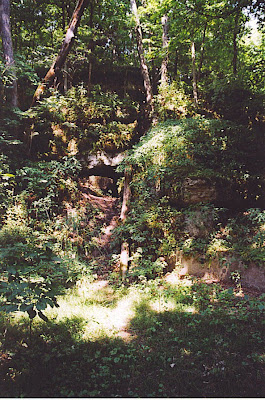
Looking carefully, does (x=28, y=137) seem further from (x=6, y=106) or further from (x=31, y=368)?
(x=31, y=368)

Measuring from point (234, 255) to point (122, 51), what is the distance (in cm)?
1430

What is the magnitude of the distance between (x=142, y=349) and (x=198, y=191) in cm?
464

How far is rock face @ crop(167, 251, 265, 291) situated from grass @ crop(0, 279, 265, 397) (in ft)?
2.21

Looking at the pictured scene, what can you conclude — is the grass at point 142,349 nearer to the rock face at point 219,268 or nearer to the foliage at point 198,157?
the rock face at point 219,268

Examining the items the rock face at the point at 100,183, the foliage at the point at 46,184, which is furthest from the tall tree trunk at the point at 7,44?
the rock face at the point at 100,183

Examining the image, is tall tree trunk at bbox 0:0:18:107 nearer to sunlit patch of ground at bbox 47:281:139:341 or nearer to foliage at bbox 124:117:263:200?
foliage at bbox 124:117:263:200

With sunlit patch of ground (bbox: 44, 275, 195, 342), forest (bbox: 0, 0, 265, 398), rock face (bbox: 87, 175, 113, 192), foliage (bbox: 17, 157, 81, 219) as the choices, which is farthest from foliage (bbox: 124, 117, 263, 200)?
sunlit patch of ground (bbox: 44, 275, 195, 342)

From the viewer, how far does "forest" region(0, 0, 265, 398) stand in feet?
9.83

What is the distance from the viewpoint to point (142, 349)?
350 centimetres

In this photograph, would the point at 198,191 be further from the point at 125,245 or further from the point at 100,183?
the point at 100,183

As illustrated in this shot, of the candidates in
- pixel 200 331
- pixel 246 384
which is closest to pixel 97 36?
pixel 200 331

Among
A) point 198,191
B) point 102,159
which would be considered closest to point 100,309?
point 198,191

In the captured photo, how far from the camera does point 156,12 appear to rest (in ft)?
35.7

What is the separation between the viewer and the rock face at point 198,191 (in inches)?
275
